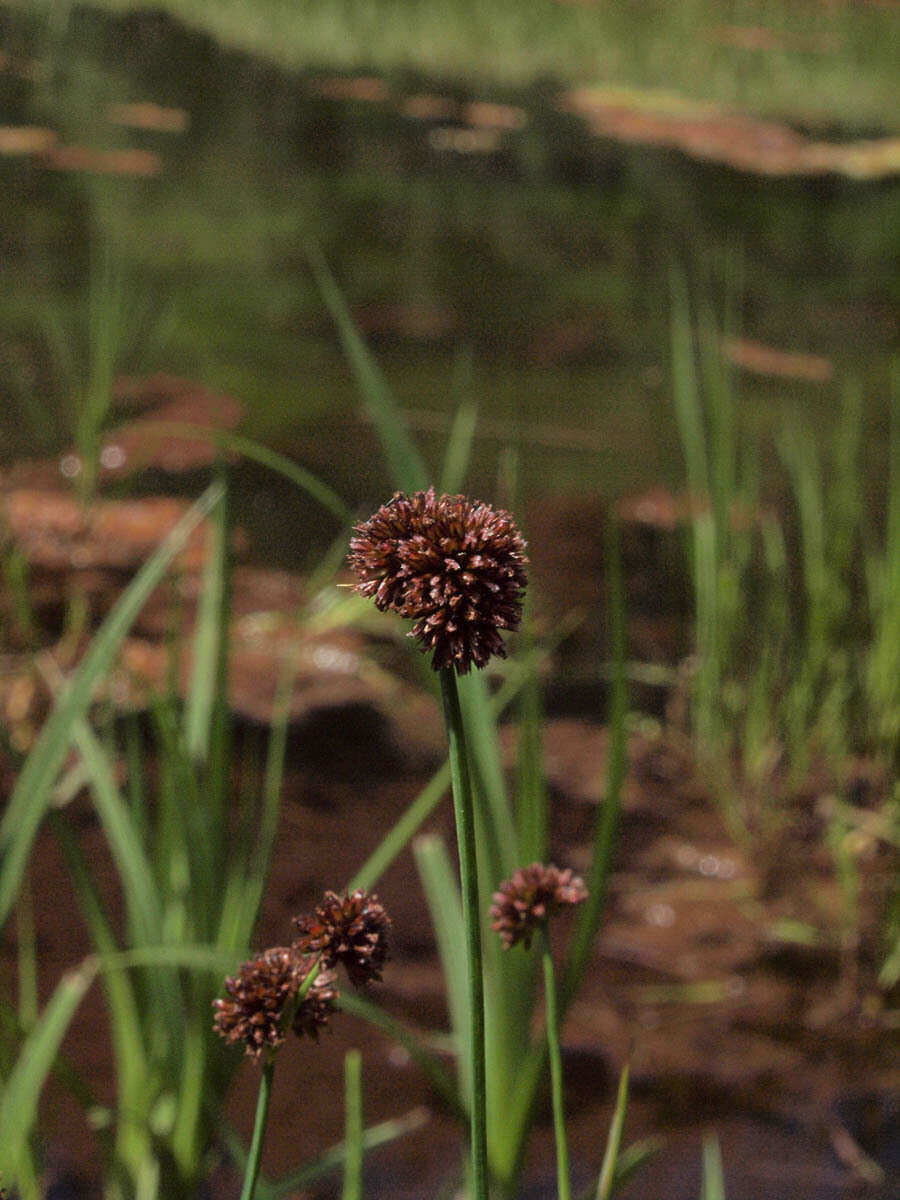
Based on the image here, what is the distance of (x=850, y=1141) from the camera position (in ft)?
2.59

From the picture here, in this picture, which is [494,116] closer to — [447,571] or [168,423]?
[168,423]

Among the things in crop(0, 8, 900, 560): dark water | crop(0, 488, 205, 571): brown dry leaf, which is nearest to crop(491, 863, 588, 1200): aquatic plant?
crop(0, 488, 205, 571): brown dry leaf

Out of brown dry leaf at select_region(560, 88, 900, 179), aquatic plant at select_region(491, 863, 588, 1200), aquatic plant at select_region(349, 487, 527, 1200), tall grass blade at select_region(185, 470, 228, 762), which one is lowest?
tall grass blade at select_region(185, 470, 228, 762)

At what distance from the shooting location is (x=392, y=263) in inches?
74.2

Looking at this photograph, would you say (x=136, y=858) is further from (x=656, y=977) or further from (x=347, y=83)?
(x=347, y=83)

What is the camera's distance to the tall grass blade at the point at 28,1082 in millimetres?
409

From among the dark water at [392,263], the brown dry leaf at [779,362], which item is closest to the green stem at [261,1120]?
the dark water at [392,263]

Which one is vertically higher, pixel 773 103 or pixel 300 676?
pixel 773 103

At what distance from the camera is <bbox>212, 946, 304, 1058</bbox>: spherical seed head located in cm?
22

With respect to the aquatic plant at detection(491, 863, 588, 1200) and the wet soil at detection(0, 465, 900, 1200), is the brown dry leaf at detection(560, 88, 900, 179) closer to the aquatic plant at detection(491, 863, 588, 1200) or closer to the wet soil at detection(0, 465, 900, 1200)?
the wet soil at detection(0, 465, 900, 1200)

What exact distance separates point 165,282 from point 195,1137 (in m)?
1.29

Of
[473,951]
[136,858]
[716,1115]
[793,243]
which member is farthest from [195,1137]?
[793,243]

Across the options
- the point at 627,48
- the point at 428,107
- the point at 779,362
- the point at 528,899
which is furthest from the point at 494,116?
the point at 528,899

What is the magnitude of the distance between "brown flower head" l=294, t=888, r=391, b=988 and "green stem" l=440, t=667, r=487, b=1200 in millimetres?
18
